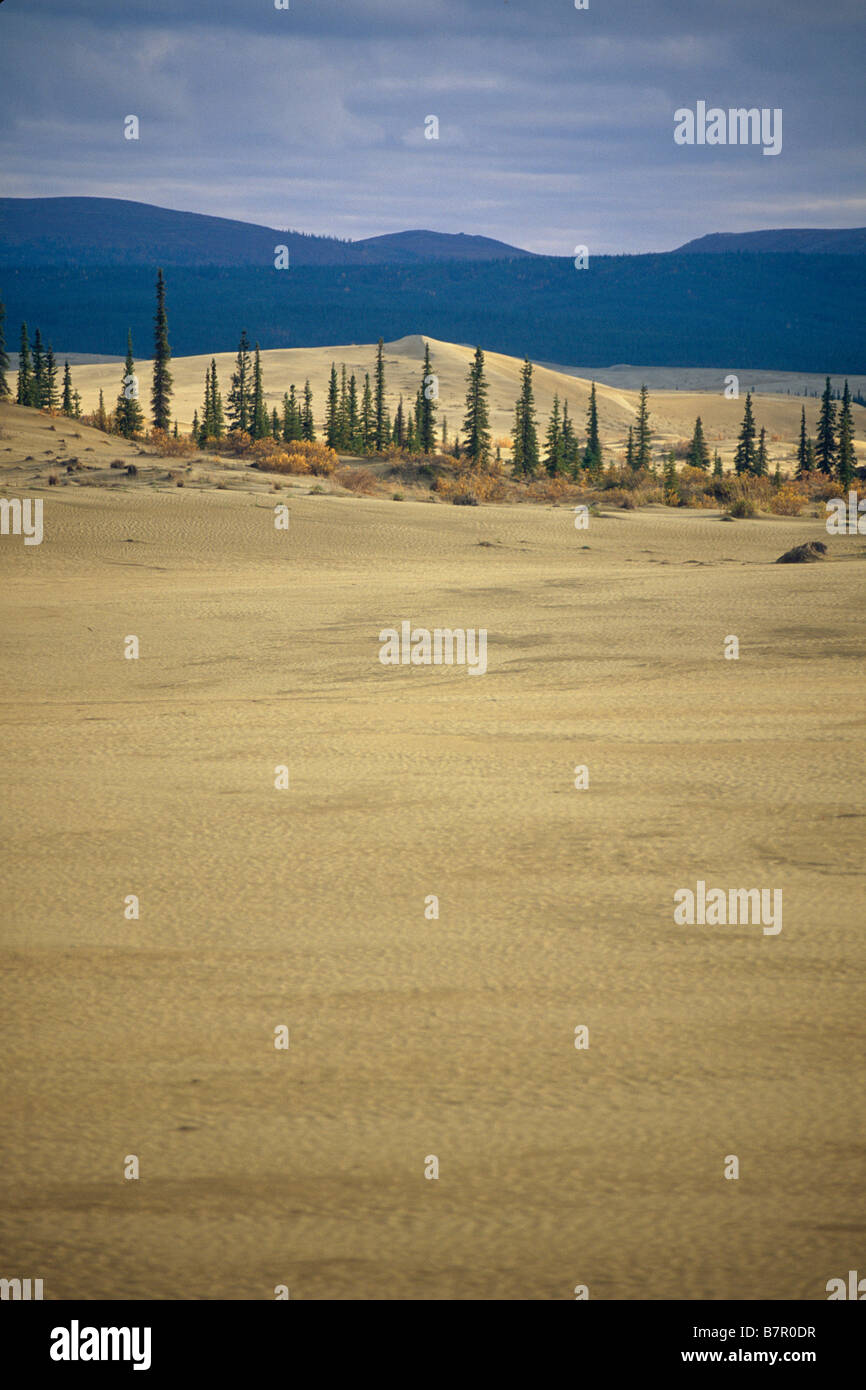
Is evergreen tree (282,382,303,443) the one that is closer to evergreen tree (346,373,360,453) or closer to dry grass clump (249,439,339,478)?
evergreen tree (346,373,360,453)

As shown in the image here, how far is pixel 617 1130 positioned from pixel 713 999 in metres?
1.03

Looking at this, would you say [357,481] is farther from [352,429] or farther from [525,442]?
[352,429]

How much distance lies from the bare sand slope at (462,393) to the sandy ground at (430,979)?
74.2 m

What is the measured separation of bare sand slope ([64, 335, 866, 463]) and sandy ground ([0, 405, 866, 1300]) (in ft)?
244

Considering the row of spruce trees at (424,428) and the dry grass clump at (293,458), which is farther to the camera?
the row of spruce trees at (424,428)

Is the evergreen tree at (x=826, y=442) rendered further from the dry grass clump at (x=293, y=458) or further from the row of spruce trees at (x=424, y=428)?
the dry grass clump at (x=293, y=458)

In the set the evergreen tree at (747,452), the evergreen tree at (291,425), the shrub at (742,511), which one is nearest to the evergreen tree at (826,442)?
the evergreen tree at (747,452)

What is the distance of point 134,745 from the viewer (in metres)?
8.32

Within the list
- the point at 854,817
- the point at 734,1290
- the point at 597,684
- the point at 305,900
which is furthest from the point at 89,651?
the point at 734,1290

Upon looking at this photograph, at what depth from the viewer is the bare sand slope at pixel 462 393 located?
92812mm

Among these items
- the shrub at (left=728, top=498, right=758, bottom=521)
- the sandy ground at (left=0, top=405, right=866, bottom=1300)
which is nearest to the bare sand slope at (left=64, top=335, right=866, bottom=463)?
the shrub at (left=728, top=498, right=758, bottom=521)

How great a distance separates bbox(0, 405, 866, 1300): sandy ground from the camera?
3.53 metres
